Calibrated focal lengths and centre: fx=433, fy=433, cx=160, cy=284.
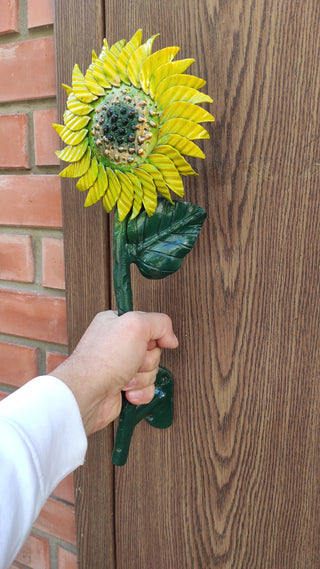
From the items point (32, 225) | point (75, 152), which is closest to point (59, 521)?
point (32, 225)

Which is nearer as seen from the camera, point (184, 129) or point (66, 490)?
point (184, 129)

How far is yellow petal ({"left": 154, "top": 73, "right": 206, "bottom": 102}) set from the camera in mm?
373

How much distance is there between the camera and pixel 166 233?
42 cm

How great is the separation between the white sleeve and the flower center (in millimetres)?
214

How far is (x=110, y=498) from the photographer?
0.58 m

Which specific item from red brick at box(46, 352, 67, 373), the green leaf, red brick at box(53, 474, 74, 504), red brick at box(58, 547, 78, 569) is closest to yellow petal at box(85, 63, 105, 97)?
the green leaf

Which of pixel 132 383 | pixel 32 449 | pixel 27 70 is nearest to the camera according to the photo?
pixel 32 449

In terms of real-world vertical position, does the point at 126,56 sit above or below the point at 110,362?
above

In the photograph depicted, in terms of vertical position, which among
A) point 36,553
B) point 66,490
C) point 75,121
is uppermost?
point 75,121

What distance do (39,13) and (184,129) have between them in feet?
1.02

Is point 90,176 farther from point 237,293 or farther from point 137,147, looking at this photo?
point 237,293

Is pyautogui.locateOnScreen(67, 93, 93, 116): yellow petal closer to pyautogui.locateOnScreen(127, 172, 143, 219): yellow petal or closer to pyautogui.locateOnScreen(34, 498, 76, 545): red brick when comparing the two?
pyautogui.locateOnScreen(127, 172, 143, 219): yellow petal

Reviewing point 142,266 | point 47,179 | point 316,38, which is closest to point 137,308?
point 142,266

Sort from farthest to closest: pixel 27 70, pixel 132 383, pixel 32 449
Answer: pixel 27 70
pixel 132 383
pixel 32 449
